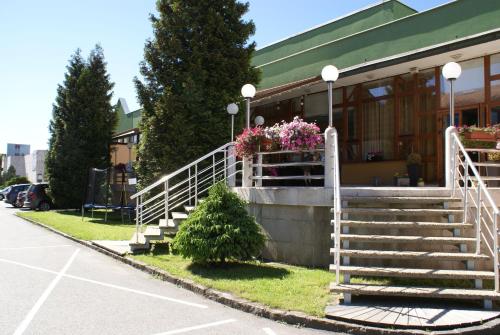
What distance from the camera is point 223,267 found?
8.59 m

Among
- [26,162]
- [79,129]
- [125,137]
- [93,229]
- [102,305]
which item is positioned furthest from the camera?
[26,162]

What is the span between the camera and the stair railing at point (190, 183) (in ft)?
35.8

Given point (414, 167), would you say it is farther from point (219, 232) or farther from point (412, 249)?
point (219, 232)

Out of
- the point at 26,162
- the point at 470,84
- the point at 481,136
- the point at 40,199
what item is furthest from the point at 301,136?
the point at 26,162

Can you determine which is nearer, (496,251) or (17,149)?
(496,251)

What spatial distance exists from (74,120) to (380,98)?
18385 mm

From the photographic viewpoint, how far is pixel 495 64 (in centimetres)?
1202

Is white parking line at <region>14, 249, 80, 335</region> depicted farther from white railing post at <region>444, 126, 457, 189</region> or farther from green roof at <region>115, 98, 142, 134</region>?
green roof at <region>115, 98, 142, 134</region>

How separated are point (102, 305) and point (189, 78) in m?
9.30

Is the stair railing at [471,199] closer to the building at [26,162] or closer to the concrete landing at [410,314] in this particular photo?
the concrete landing at [410,314]

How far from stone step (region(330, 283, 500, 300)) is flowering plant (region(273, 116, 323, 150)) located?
3287 mm

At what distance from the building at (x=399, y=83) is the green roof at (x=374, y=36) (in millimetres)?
30

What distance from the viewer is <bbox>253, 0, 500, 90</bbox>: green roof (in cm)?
1262

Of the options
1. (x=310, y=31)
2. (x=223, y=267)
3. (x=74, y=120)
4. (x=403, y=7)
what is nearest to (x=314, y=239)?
(x=223, y=267)
